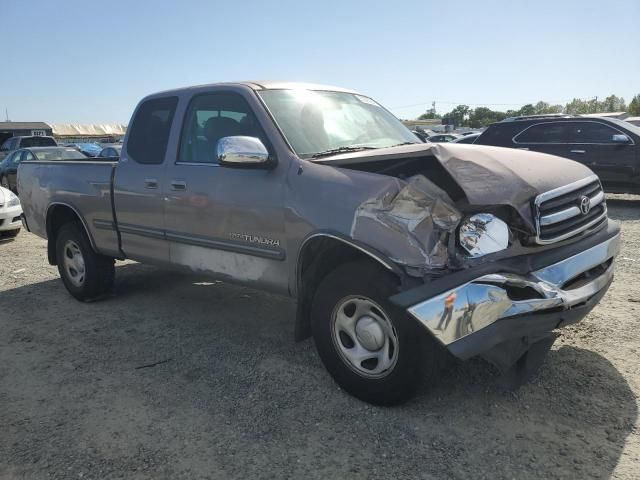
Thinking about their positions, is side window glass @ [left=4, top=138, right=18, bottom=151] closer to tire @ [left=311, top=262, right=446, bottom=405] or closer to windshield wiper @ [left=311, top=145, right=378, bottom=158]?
windshield wiper @ [left=311, top=145, right=378, bottom=158]

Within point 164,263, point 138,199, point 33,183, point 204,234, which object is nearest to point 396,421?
point 204,234

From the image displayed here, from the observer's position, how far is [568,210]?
3021 mm

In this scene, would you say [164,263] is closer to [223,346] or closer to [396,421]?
[223,346]

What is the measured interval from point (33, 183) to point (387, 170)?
4632mm

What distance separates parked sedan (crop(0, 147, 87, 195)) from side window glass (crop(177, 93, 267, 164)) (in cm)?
1137

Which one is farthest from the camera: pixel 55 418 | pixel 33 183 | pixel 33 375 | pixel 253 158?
pixel 33 183

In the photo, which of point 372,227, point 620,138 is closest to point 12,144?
point 620,138

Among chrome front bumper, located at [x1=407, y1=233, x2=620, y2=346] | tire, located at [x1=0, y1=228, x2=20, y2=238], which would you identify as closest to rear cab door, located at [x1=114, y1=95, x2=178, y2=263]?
chrome front bumper, located at [x1=407, y1=233, x2=620, y2=346]

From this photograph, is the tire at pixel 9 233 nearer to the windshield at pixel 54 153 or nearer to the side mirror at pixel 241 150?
the windshield at pixel 54 153

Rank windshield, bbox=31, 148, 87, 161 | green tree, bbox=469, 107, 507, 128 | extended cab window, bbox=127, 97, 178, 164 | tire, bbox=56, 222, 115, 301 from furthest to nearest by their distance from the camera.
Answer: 1. green tree, bbox=469, 107, 507, 128
2. windshield, bbox=31, 148, 87, 161
3. tire, bbox=56, 222, 115, 301
4. extended cab window, bbox=127, 97, 178, 164

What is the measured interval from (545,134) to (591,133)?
80 centimetres

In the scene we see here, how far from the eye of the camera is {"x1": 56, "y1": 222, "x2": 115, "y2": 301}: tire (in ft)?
17.9

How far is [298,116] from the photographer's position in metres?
3.87

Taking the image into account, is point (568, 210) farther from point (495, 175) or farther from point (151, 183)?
point (151, 183)
